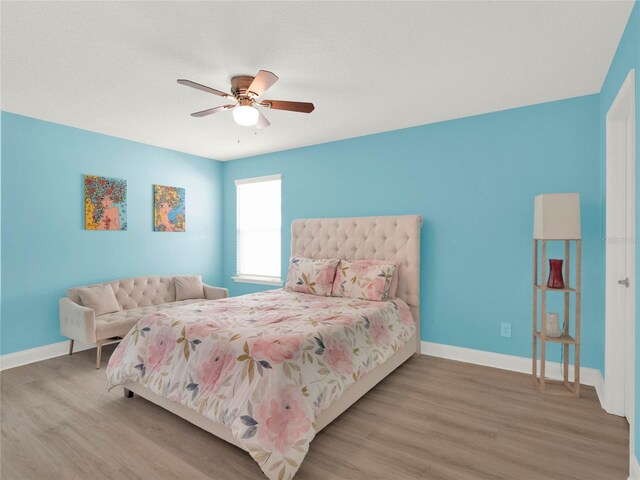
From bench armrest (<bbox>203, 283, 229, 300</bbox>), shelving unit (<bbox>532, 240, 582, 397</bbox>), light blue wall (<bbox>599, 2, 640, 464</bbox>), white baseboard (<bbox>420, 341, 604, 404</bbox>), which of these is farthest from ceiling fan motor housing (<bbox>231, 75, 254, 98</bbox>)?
white baseboard (<bbox>420, 341, 604, 404</bbox>)

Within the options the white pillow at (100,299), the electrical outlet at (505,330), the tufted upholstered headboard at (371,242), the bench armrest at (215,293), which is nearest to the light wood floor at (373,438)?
the electrical outlet at (505,330)

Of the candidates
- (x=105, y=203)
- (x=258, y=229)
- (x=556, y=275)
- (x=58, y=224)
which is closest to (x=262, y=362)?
(x=556, y=275)

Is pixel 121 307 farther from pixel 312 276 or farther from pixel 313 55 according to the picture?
pixel 313 55

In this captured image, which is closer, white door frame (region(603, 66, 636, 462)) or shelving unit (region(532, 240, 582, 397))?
white door frame (region(603, 66, 636, 462))

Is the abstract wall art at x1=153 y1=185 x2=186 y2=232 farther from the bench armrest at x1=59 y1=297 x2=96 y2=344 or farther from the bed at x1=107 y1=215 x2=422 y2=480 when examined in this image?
the bed at x1=107 y1=215 x2=422 y2=480

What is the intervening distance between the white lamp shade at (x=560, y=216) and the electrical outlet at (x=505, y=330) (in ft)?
3.53

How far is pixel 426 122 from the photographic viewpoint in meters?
3.86

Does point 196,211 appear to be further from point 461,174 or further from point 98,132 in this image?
point 461,174

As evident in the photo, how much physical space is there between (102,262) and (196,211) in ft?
5.15

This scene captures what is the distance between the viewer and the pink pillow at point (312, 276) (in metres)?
3.84

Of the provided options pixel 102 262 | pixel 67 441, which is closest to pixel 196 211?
pixel 102 262

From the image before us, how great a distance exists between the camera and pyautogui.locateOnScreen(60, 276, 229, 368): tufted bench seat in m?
3.49

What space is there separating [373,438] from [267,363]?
919 millimetres

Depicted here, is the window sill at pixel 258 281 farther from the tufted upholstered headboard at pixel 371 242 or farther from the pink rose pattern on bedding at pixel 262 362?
the pink rose pattern on bedding at pixel 262 362
